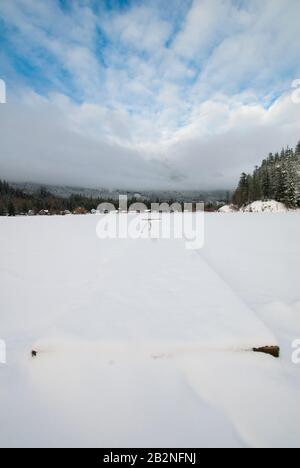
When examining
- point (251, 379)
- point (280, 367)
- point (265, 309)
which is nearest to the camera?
point (251, 379)

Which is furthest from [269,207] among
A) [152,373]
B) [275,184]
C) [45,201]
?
[45,201]

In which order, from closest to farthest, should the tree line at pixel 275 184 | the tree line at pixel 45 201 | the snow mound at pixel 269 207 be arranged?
the tree line at pixel 275 184 → the snow mound at pixel 269 207 → the tree line at pixel 45 201

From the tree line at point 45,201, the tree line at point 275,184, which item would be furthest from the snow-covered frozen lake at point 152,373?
the tree line at point 45,201

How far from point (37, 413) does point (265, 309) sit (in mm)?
3791

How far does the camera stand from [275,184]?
189 ft

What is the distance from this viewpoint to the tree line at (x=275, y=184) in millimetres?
48156

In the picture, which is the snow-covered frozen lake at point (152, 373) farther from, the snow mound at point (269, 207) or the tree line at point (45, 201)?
the tree line at point (45, 201)

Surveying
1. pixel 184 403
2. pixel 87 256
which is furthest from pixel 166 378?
pixel 87 256

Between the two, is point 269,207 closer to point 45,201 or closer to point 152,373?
point 152,373

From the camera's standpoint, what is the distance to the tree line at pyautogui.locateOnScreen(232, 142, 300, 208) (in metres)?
48.2
